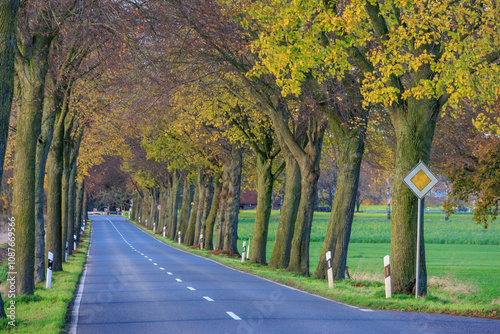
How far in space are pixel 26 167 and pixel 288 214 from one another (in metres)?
13.3

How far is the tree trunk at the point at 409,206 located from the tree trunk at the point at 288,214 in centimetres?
1050

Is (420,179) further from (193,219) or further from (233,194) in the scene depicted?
(193,219)

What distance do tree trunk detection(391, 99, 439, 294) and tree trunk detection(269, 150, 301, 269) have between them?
10.5 m

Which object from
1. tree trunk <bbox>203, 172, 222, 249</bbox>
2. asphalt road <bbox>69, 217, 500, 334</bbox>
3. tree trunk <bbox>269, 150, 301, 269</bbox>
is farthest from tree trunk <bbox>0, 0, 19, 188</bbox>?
tree trunk <bbox>203, 172, 222, 249</bbox>

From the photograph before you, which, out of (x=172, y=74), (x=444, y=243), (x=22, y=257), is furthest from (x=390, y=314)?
(x=444, y=243)

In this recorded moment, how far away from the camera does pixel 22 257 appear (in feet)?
47.0

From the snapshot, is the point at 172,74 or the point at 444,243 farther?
the point at 444,243

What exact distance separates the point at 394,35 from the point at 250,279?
32.8 feet

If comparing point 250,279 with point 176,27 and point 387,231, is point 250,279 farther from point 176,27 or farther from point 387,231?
point 387,231

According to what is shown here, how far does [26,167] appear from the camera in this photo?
14.2 meters

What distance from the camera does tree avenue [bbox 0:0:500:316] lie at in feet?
44.7

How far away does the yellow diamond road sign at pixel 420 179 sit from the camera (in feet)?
46.0

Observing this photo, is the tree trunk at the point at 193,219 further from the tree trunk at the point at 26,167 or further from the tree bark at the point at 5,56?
the tree bark at the point at 5,56

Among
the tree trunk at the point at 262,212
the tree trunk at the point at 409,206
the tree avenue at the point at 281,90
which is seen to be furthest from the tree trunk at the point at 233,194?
the tree trunk at the point at 409,206
